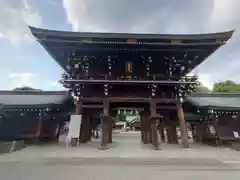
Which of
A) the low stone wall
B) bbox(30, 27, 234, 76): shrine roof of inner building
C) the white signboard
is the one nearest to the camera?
the low stone wall

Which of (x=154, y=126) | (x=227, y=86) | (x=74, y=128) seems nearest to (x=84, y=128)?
(x=74, y=128)

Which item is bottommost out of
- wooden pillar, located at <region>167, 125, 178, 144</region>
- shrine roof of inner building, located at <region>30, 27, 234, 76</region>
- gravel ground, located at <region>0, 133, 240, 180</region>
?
gravel ground, located at <region>0, 133, 240, 180</region>

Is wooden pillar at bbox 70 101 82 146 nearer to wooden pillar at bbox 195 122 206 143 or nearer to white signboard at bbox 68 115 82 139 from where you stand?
white signboard at bbox 68 115 82 139

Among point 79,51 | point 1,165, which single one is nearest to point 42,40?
A: point 79,51

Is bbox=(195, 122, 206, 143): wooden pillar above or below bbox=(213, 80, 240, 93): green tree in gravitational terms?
below

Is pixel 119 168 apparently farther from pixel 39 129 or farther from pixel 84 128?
pixel 39 129

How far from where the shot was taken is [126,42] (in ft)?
44.3

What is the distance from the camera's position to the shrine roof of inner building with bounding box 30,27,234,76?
1344 cm

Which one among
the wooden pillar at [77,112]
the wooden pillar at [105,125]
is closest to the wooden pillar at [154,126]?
the wooden pillar at [105,125]

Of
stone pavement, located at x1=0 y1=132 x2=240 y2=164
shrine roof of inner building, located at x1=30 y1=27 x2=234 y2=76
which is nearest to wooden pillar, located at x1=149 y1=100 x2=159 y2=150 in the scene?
stone pavement, located at x1=0 y1=132 x2=240 y2=164

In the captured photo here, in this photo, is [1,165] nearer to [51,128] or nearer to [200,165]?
[200,165]

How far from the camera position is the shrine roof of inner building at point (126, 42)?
44.1 ft

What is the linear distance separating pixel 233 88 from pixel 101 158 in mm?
47573

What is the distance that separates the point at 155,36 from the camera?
13648mm
